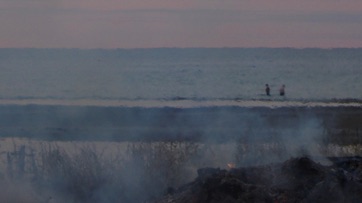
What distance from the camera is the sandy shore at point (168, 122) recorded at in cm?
2681

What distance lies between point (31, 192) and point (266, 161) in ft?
14.9

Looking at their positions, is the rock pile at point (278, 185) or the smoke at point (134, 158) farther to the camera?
the smoke at point (134, 158)

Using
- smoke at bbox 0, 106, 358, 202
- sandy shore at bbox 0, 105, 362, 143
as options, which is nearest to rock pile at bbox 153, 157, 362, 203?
smoke at bbox 0, 106, 358, 202

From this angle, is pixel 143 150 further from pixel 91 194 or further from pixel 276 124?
pixel 276 124

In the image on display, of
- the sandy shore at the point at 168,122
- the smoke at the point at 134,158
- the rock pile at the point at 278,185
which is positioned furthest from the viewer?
the sandy shore at the point at 168,122

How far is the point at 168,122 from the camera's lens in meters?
31.0

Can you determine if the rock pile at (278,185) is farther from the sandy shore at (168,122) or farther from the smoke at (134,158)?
the sandy shore at (168,122)

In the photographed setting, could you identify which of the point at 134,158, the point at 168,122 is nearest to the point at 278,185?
the point at 134,158

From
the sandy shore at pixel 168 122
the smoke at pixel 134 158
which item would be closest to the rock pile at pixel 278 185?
the smoke at pixel 134 158

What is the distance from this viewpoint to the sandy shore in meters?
26.8

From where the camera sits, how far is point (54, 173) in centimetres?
1543

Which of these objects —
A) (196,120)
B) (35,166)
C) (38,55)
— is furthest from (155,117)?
(38,55)

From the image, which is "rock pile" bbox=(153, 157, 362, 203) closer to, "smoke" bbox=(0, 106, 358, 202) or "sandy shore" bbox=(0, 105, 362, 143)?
"smoke" bbox=(0, 106, 358, 202)

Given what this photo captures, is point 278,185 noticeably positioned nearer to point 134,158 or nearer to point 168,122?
point 134,158
